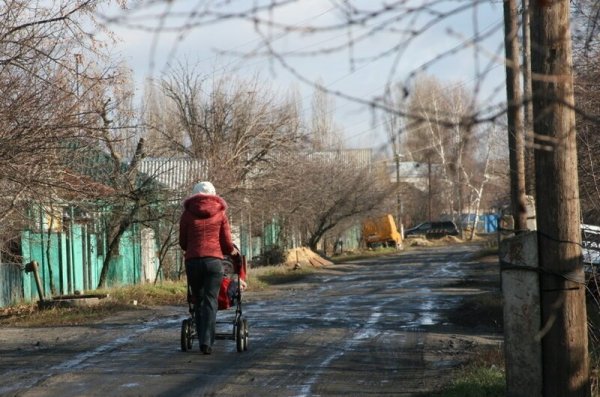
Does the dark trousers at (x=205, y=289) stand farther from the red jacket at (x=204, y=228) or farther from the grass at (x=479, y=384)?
the grass at (x=479, y=384)

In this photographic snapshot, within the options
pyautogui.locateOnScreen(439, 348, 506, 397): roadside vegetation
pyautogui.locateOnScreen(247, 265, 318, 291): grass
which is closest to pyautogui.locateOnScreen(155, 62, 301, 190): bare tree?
pyautogui.locateOnScreen(247, 265, 318, 291): grass

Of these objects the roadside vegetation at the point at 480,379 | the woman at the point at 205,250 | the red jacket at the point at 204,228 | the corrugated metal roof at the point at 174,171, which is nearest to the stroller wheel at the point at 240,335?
the woman at the point at 205,250

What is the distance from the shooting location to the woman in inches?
409

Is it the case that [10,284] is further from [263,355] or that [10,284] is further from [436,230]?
[436,230]

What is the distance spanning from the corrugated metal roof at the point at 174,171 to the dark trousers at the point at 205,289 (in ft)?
47.7

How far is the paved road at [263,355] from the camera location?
Result: 351 inches

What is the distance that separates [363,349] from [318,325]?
279cm

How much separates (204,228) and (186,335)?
1297mm

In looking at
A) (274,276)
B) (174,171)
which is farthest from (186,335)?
(274,276)

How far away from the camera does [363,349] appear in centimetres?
1142

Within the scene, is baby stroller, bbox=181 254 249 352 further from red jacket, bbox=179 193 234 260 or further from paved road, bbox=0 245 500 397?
red jacket, bbox=179 193 234 260

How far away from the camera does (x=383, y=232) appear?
6153cm

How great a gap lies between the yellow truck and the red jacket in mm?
49965

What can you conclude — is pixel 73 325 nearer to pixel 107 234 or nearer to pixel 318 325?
pixel 318 325
